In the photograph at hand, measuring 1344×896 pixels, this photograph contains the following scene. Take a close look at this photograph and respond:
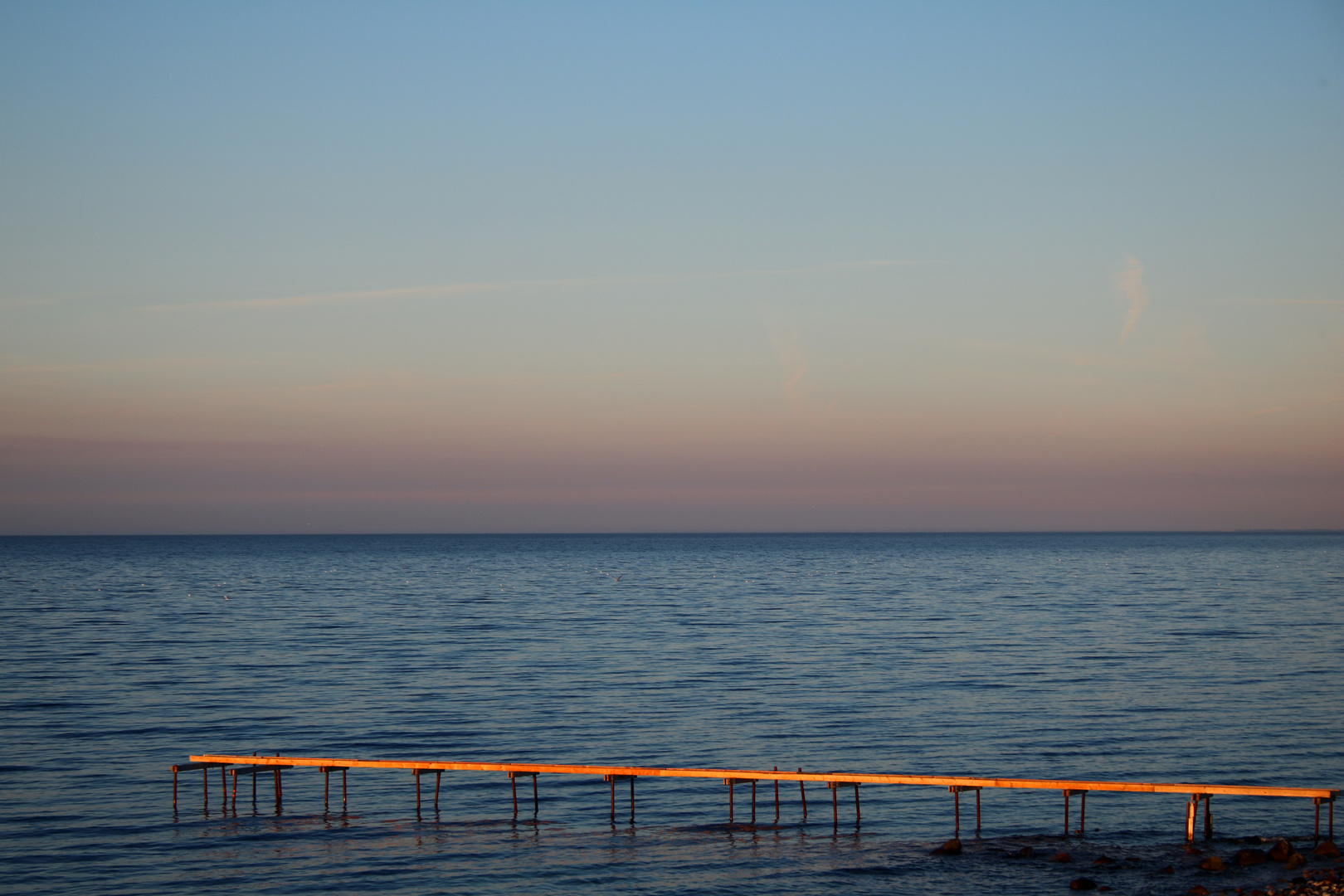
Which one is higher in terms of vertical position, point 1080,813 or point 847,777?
point 847,777

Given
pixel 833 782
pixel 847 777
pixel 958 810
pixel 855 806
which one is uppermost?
pixel 847 777

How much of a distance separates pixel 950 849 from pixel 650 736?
46.7ft

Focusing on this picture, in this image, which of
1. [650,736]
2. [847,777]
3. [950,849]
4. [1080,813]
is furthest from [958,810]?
[650,736]

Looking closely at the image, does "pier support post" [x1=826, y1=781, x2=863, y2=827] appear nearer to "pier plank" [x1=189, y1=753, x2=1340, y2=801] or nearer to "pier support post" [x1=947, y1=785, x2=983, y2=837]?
"pier plank" [x1=189, y1=753, x2=1340, y2=801]

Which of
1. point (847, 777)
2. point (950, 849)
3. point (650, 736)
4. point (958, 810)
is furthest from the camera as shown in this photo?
point (650, 736)

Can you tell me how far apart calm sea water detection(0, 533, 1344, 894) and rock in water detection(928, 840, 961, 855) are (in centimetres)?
33

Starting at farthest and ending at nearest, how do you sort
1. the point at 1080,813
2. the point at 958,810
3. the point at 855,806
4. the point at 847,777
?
the point at 855,806 < the point at 1080,813 < the point at 958,810 < the point at 847,777

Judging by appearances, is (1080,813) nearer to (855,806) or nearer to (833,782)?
(855,806)

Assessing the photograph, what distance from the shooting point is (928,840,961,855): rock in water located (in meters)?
26.3

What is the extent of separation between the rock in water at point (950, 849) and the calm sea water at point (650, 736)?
0.33 meters

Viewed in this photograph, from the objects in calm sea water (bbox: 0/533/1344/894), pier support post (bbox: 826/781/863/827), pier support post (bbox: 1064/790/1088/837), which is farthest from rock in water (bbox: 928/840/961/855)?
pier support post (bbox: 1064/790/1088/837)

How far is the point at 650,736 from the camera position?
38688mm

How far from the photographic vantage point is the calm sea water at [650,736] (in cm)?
2575

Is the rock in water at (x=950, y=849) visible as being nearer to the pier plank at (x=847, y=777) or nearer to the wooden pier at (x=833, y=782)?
the wooden pier at (x=833, y=782)
